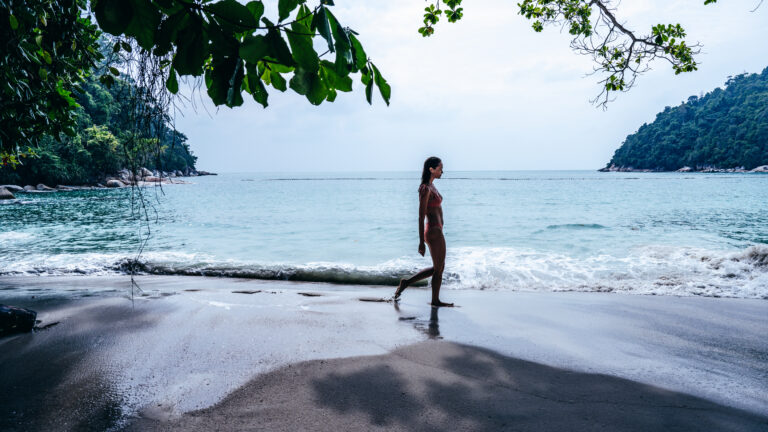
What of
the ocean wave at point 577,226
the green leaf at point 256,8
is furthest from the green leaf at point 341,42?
the ocean wave at point 577,226

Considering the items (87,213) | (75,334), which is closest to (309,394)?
(75,334)

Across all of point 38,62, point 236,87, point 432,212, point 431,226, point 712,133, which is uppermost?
point 712,133

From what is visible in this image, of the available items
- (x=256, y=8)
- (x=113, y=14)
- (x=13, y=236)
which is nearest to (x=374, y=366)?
(x=256, y=8)

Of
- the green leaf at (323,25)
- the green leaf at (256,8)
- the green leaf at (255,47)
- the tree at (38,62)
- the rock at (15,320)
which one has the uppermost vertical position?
the tree at (38,62)

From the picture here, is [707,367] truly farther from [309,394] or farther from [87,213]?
[87,213]

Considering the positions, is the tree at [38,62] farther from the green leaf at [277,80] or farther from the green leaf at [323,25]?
the green leaf at [323,25]

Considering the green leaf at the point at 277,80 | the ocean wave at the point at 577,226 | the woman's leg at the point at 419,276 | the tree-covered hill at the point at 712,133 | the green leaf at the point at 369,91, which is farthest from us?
the tree-covered hill at the point at 712,133

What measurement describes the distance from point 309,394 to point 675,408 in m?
2.46

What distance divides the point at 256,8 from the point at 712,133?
117 metres

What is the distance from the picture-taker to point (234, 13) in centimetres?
132

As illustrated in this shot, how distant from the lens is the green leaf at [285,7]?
1.24m

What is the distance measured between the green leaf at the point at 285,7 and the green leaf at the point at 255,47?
0.10 m

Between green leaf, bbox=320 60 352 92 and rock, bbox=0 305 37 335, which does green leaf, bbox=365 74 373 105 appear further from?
rock, bbox=0 305 37 335

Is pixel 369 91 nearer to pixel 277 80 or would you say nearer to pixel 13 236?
A: pixel 277 80
